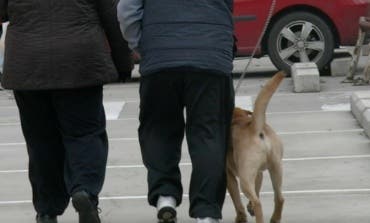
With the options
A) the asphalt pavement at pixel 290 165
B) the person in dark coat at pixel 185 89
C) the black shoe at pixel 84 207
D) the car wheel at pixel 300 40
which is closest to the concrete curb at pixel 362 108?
the asphalt pavement at pixel 290 165

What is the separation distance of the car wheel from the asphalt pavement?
0.85 meters

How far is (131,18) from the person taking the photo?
5.58m

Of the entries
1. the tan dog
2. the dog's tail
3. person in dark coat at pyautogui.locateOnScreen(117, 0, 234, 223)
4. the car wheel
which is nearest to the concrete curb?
the car wheel

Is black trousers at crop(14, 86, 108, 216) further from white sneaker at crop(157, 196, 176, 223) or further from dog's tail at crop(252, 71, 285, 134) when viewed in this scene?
dog's tail at crop(252, 71, 285, 134)

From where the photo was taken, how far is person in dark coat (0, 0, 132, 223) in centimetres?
559

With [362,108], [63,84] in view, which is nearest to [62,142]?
[63,84]

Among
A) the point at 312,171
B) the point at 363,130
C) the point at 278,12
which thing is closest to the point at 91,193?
the point at 312,171

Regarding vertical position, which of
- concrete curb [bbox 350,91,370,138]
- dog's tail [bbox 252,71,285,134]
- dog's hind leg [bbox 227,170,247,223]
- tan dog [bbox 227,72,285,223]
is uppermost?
dog's tail [bbox 252,71,285,134]

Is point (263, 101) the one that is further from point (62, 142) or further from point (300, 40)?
point (300, 40)

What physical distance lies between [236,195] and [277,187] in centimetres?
28

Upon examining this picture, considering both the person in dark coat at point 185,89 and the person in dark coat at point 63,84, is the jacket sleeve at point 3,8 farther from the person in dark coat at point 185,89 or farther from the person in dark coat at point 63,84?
the person in dark coat at point 185,89

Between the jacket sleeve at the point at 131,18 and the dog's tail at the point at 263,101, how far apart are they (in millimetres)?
766

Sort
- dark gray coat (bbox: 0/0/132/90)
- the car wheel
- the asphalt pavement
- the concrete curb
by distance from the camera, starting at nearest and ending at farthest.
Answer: dark gray coat (bbox: 0/0/132/90)
the asphalt pavement
the concrete curb
the car wheel

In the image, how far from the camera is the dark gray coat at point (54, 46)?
5.59 m
